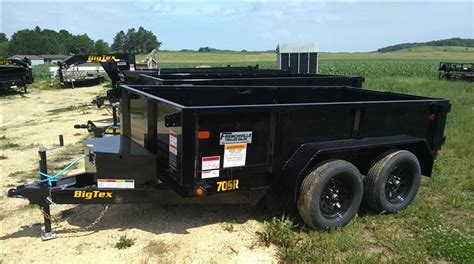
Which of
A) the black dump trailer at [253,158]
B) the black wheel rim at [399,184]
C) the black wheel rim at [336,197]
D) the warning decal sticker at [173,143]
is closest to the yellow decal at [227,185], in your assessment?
the black dump trailer at [253,158]

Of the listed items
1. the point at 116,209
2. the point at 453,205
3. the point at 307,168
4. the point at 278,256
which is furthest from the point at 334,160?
the point at 116,209

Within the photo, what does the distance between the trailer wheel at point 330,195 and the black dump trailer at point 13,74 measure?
17.4 meters

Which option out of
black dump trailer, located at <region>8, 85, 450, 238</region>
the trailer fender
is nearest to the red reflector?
black dump trailer, located at <region>8, 85, 450, 238</region>

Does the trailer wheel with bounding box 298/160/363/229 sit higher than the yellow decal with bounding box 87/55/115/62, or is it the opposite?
the yellow decal with bounding box 87/55/115/62

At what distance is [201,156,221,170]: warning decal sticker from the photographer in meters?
3.59

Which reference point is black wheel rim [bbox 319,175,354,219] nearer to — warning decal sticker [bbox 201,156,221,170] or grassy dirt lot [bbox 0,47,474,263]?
grassy dirt lot [bbox 0,47,474,263]

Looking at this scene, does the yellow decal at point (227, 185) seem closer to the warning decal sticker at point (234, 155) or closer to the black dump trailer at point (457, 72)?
the warning decal sticker at point (234, 155)

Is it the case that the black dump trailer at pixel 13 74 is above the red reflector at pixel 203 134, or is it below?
below

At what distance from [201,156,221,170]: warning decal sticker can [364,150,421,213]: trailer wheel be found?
1.80 m

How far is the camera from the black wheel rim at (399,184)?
A: 15.5ft

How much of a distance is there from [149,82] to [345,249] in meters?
4.08

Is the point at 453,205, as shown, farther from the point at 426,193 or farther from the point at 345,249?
the point at 345,249

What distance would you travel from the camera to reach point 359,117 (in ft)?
14.4

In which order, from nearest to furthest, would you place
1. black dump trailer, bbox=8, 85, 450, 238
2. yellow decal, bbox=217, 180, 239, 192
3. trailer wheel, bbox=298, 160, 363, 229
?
black dump trailer, bbox=8, 85, 450, 238 → yellow decal, bbox=217, 180, 239, 192 → trailer wheel, bbox=298, 160, 363, 229
